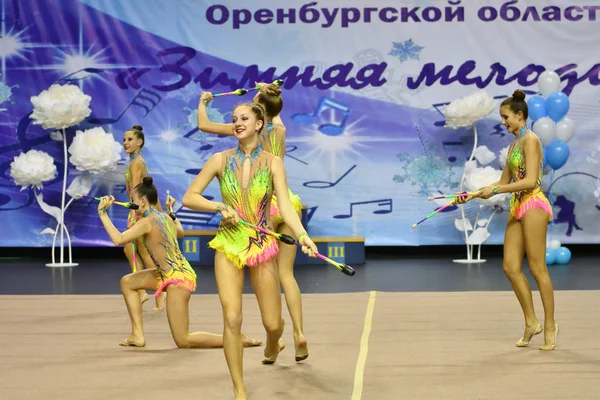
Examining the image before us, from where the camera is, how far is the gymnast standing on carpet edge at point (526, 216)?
514cm

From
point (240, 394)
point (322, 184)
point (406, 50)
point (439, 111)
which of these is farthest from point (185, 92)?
point (240, 394)

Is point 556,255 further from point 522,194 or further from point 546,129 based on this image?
point 522,194

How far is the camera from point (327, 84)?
1077 centimetres

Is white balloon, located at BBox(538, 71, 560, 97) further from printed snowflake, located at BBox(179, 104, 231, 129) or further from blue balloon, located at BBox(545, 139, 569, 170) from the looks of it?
printed snowflake, located at BBox(179, 104, 231, 129)

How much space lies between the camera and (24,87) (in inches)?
429

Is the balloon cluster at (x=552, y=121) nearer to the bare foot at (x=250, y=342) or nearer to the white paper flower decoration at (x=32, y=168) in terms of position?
the white paper flower decoration at (x=32, y=168)

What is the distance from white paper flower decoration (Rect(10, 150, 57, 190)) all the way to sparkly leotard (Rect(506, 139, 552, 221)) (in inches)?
248

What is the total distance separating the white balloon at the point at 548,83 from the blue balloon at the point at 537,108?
9 cm

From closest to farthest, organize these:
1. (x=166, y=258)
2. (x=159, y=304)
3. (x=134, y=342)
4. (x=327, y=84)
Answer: (x=134, y=342) < (x=166, y=258) < (x=159, y=304) < (x=327, y=84)

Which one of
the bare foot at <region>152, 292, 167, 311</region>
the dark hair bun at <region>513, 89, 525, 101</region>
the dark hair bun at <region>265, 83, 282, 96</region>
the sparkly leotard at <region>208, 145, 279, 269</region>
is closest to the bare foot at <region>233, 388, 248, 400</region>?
the sparkly leotard at <region>208, 145, 279, 269</region>

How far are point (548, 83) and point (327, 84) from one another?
8.18 ft

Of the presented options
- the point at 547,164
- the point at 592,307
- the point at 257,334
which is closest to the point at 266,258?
the point at 257,334

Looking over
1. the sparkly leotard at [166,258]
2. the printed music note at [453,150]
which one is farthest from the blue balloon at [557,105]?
the sparkly leotard at [166,258]

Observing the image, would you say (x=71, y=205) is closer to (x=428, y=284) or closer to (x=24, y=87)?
(x=24, y=87)
